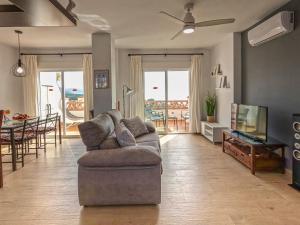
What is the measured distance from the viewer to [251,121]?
461 centimetres

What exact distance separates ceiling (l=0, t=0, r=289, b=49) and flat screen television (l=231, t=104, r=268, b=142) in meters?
1.59

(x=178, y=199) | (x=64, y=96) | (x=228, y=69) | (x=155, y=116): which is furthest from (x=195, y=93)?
(x=178, y=199)

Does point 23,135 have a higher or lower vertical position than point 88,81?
lower

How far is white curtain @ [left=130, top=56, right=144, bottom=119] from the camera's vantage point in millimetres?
7797

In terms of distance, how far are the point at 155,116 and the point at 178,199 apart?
5.06 meters

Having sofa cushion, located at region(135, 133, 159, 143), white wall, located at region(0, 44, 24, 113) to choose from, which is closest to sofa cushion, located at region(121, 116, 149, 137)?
sofa cushion, located at region(135, 133, 159, 143)

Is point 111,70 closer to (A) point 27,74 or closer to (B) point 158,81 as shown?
(B) point 158,81

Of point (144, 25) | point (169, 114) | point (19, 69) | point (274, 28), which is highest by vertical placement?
point (144, 25)

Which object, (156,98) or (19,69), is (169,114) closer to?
(156,98)

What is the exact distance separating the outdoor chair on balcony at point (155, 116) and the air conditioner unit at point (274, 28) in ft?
12.9

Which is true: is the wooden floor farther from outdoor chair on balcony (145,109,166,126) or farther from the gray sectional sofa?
outdoor chair on balcony (145,109,166,126)

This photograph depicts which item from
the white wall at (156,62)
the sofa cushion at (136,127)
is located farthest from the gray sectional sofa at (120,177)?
the white wall at (156,62)

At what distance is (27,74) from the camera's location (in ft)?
24.8

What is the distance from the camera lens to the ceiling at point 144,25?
3.92 metres
